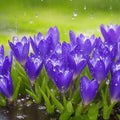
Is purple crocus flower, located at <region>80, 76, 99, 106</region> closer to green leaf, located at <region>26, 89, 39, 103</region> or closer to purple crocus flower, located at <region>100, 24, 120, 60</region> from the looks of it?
green leaf, located at <region>26, 89, 39, 103</region>

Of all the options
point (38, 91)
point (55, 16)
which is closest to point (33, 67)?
point (38, 91)

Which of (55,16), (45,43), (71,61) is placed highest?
(55,16)

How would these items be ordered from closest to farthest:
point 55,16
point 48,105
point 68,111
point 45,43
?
point 68,111, point 48,105, point 45,43, point 55,16

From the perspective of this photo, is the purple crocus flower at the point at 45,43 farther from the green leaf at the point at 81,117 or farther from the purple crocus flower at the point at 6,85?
the green leaf at the point at 81,117

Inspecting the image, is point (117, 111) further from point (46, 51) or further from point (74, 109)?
point (46, 51)

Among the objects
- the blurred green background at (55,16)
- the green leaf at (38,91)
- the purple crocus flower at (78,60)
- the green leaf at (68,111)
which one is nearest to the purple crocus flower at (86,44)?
the purple crocus flower at (78,60)

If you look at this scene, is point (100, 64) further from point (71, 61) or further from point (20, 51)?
point (20, 51)

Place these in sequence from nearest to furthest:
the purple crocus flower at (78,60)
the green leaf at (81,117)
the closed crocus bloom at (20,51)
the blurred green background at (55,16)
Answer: the green leaf at (81,117)
the purple crocus flower at (78,60)
the closed crocus bloom at (20,51)
the blurred green background at (55,16)
